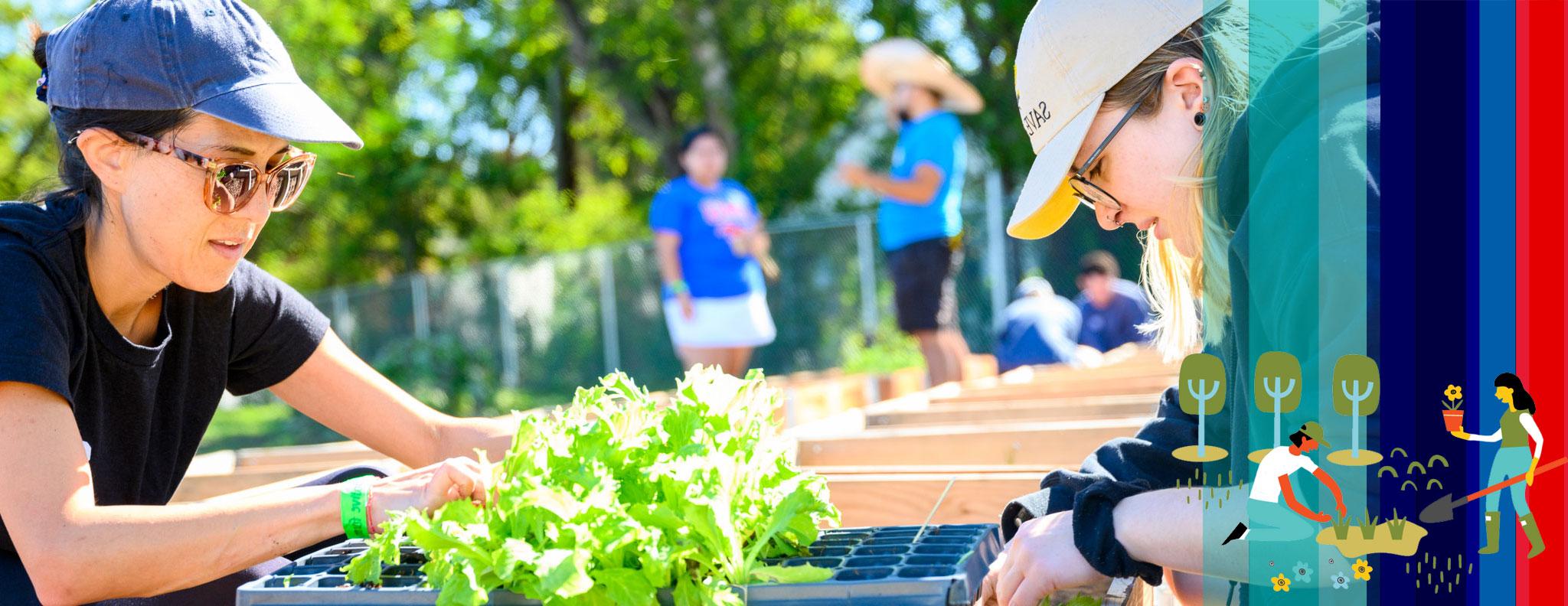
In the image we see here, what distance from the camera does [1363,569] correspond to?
1645 mm

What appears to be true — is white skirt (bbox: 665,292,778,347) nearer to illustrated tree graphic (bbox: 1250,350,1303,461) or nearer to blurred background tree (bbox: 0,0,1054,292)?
illustrated tree graphic (bbox: 1250,350,1303,461)

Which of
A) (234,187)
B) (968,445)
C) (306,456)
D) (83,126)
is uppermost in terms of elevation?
(83,126)

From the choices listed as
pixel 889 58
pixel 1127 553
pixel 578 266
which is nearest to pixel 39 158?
pixel 578 266

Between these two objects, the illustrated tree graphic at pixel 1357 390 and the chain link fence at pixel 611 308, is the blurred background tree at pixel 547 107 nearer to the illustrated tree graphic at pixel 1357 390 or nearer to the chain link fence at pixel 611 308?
the chain link fence at pixel 611 308

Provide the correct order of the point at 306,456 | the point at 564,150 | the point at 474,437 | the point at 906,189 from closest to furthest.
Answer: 1. the point at 474,437
2. the point at 306,456
3. the point at 906,189
4. the point at 564,150

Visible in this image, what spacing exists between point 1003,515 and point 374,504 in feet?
3.38

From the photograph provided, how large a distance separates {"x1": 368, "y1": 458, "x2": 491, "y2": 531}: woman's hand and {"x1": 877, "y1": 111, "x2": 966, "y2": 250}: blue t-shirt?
16.6 ft

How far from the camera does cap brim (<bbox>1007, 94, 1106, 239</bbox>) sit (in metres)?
1.96

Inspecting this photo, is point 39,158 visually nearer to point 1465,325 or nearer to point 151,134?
point 151,134

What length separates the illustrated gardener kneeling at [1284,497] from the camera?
1638mm

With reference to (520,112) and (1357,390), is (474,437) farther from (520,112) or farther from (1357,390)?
(520,112)

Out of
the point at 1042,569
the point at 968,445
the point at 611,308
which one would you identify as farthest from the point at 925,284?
the point at 611,308

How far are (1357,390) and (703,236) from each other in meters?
6.13

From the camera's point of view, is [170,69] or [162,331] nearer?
[170,69]
